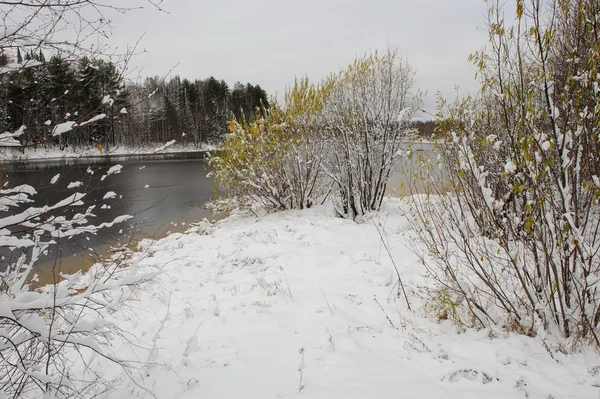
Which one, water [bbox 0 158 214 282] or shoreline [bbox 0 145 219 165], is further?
water [bbox 0 158 214 282]

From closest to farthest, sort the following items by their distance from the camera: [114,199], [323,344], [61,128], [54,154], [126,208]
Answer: [61,128], [54,154], [323,344], [114,199], [126,208]

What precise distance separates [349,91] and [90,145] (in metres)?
7.15

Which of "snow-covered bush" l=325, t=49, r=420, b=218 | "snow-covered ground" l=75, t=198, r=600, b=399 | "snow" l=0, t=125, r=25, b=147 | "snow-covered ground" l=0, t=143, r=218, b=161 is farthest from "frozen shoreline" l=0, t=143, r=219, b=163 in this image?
"snow-covered bush" l=325, t=49, r=420, b=218

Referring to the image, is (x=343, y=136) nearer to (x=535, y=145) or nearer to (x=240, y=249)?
(x=240, y=249)

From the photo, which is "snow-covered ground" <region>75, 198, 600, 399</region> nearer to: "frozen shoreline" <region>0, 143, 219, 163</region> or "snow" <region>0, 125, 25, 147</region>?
"frozen shoreline" <region>0, 143, 219, 163</region>

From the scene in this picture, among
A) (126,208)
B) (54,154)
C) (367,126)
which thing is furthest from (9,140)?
(126,208)

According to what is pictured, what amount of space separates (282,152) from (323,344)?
7.48 meters

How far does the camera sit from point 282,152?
983 centimetres

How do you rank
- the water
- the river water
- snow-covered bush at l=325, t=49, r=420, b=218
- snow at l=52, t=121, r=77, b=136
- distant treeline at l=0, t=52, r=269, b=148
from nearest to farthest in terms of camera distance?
1. snow at l=52, t=121, r=77, b=136
2. distant treeline at l=0, t=52, r=269, b=148
3. the river water
4. the water
5. snow-covered bush at l=325, t=49, r=420, b=218

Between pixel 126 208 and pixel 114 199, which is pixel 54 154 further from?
pixel 126 208

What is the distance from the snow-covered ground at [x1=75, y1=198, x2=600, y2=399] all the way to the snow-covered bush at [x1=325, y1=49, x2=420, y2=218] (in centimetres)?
332

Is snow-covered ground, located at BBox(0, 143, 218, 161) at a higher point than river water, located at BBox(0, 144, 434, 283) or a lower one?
higher

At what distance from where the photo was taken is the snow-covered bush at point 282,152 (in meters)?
9.55

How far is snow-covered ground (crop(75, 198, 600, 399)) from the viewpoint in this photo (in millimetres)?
2240
